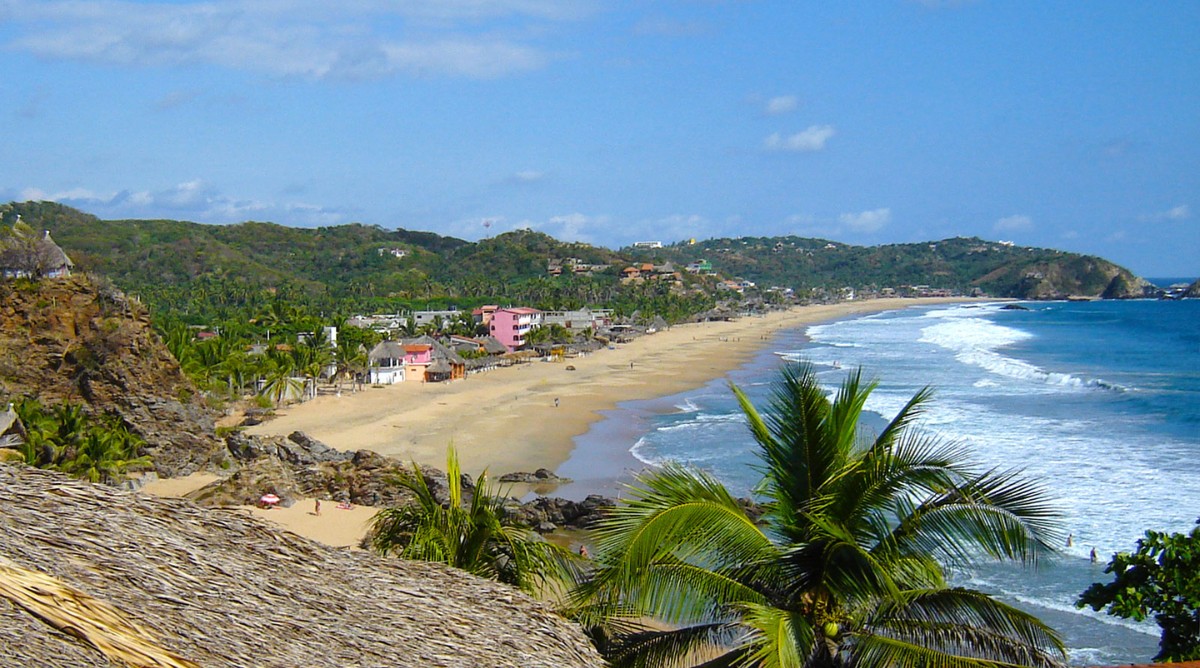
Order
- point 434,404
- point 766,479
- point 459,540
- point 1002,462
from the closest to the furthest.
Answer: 1. point 766,479
2. point 459,540
3. point 1002,462
4. point 434,404

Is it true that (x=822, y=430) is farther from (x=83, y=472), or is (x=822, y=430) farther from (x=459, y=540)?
(x=83, y=472)

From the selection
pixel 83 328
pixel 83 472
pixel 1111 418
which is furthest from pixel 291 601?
pixel 1111 418

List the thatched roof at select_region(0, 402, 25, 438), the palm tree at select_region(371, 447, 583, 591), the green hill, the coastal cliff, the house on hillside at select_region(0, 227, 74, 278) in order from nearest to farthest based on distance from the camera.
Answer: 1. the palm tree at select_region(371, 447, 583, 591)
2. the thatched roof at select_region(0, 402, 25, 438)
3. the house on hillside at select_region(0, 227, 74, 278)
4. the green hill
5. the coastal cliff

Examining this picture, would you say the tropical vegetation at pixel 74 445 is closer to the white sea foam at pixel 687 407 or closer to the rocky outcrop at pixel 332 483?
the rocky outcrop at pixel 332 483

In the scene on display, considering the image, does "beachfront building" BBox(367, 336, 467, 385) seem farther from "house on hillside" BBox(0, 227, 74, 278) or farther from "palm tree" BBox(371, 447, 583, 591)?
"palm tree" BBox(371, 447, 583, 591)

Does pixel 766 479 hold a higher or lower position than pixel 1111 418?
higher

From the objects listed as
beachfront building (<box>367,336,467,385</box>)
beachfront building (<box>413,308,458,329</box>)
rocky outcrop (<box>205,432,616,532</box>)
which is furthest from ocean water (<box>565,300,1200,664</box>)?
beachfront building (<box>413,308,458,329</box>)
